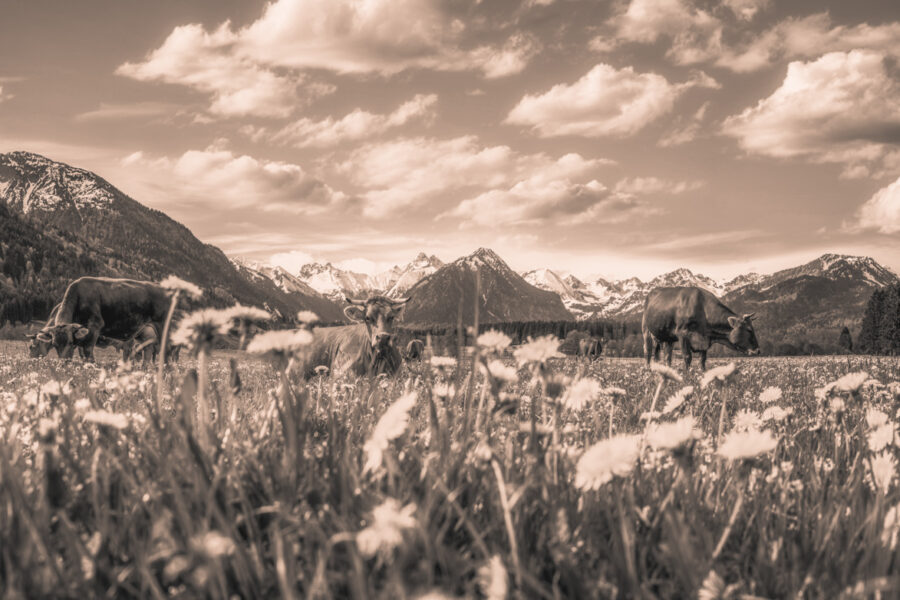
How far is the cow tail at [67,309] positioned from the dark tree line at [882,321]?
456 feet

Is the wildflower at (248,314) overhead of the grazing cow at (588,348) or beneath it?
overhead

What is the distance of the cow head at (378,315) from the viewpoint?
14.8 m

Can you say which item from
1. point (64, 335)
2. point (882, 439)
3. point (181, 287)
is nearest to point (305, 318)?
point (181, 287)

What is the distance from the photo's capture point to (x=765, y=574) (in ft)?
6.07

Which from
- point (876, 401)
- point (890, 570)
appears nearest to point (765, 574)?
point (890, 570)

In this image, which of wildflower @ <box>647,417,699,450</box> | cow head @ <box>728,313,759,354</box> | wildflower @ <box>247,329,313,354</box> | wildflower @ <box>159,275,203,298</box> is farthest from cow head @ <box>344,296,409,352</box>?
cow head @ <box>728,313,759,354</box>

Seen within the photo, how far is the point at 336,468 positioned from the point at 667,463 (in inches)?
69.1

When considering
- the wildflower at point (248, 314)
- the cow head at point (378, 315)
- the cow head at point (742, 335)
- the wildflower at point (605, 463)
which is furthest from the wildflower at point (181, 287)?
the cow head at point (742, 335)

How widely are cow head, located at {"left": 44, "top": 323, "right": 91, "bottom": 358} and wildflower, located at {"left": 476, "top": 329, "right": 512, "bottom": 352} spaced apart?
23.5m

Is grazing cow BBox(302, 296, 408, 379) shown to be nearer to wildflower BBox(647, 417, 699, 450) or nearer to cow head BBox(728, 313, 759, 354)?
wildflower BBox(647, 417, 699, 450)

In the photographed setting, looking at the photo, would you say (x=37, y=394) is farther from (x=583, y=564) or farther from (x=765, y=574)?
(x=765, y=574)

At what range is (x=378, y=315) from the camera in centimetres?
1520

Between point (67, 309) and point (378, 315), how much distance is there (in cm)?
1538

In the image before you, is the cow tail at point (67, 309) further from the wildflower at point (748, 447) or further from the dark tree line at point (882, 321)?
the dark tree line at point (882, 321)
